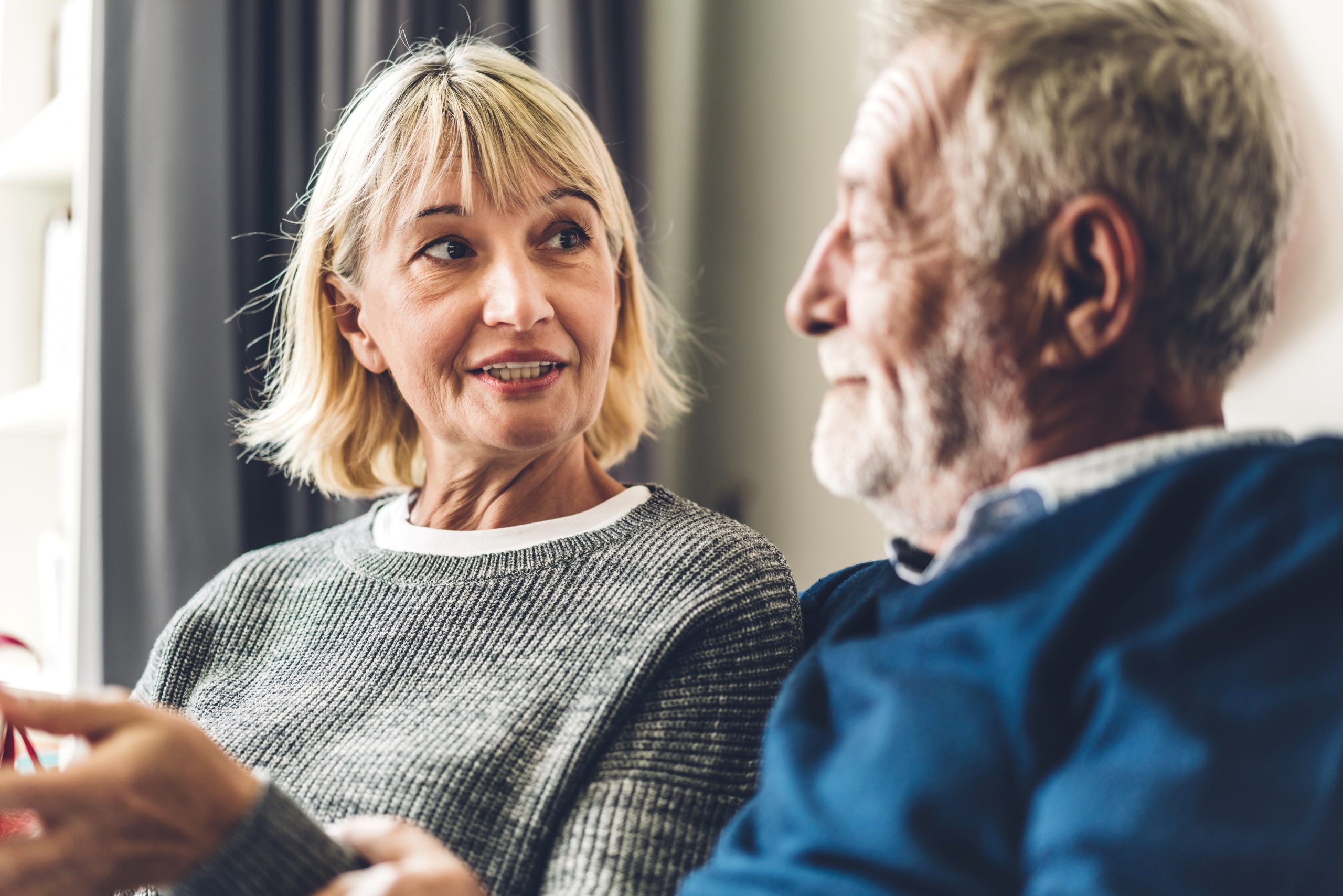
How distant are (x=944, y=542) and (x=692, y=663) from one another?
268 mm

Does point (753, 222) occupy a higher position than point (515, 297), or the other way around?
point (753, 222)

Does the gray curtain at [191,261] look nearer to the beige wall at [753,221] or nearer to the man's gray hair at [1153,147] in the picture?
the beige wall at [753,221]

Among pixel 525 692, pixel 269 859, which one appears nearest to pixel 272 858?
pixel 269 859

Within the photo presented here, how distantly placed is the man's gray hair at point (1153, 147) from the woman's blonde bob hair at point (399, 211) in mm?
518

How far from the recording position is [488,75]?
1168mm

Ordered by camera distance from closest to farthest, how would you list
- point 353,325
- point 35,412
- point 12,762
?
1. point 12,762
2. point 353,325
3. point 35,412

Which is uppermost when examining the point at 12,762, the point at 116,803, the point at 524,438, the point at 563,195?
the point at 563,195

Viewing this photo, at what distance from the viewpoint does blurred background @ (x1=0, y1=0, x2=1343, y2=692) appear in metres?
1.71

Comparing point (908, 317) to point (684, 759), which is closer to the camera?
point (908, 317)

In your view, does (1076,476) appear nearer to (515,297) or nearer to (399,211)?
(515,297)

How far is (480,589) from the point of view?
3.56 ft

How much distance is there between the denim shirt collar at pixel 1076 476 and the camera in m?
0.71

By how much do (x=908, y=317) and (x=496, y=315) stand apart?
0.47 m

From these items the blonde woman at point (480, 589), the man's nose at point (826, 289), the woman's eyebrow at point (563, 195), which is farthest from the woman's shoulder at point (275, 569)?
the man's nose at point (826, 289)
